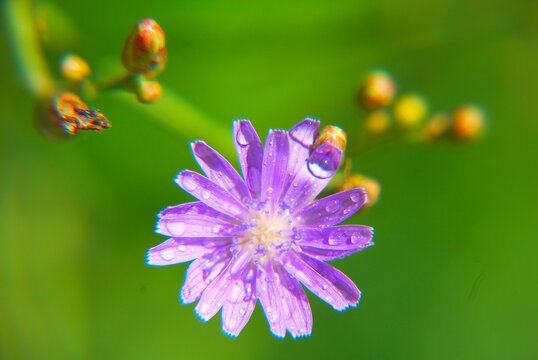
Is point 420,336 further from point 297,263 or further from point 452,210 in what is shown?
point 297,263

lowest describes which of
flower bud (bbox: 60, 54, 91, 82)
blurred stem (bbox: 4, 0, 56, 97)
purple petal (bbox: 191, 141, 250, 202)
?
purple petal (bbox: 191, 141, 250, 202)

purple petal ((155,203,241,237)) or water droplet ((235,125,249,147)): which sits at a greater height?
water droplet ((235,125,249,147))

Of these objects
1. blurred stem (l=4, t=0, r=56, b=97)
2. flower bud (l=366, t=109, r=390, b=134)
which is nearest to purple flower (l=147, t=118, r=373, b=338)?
flower bud (l=366, t=109, r=390, b=134)

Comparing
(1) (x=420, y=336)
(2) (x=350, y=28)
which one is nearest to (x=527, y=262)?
(1) (x=420, y=336)

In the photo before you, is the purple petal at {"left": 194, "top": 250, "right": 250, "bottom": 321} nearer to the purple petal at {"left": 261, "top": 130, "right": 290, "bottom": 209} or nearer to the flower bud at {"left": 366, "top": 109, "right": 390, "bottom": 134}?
the purple petal at {"left": 261, "top": 130, "right": 290, "bottom": 209}

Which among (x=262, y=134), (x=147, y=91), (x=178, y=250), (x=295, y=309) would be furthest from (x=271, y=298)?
(x=262, y=134)

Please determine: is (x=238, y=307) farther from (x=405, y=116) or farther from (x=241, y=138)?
(x=405, y=116)

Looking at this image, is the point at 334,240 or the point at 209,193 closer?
the point at 209,193
